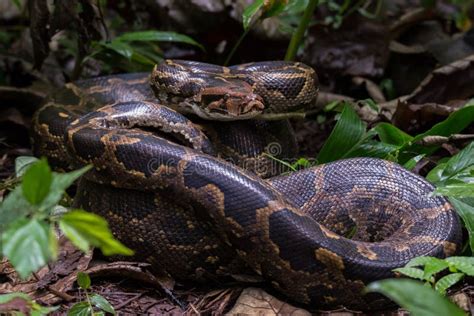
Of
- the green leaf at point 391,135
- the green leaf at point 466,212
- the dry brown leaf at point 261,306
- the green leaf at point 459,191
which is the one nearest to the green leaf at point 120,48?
the green leaf at point 391,135

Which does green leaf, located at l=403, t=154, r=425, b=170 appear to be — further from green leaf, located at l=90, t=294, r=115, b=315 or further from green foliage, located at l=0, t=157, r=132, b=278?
green foliage, located at l=0, t=157, r=132, b=278

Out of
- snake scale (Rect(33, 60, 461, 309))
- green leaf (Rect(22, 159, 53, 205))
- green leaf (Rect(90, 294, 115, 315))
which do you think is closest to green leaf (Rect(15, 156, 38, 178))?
snake scale (Rect(33, 60, 461, 309))

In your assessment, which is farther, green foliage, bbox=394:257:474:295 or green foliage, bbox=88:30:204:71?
green foliage, bbox=88:30:204:71

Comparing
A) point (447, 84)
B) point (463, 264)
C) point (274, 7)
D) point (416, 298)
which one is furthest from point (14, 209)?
point (447, 84)

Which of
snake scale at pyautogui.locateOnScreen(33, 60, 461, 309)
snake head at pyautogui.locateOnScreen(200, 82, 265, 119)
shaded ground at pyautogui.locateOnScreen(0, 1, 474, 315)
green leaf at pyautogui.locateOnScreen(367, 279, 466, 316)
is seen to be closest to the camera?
green leaf at pyautogui.locateOnScreen(367, 279, 466, 316)

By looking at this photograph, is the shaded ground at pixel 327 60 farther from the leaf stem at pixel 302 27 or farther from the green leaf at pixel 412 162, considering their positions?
the leaf stem at pixel 302 27

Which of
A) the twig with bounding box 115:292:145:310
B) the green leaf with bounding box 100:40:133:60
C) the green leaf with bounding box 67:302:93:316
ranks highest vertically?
the green leaf with bounding box 100:40:133:60

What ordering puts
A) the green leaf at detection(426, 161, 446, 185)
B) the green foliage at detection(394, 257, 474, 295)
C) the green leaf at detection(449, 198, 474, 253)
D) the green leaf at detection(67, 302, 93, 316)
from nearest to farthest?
the green foliage at detection(394, 257, 474, 295), the green leaf at detection(67, 302, 93, 316), the green leaf at detection(449, 198, 474, 253), the green leaf at detection(426, 161, 446, 185)

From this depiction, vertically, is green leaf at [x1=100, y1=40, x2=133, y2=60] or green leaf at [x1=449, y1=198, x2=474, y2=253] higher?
green leaf at [x1=100, y1=40, x2=133, y2=60]
